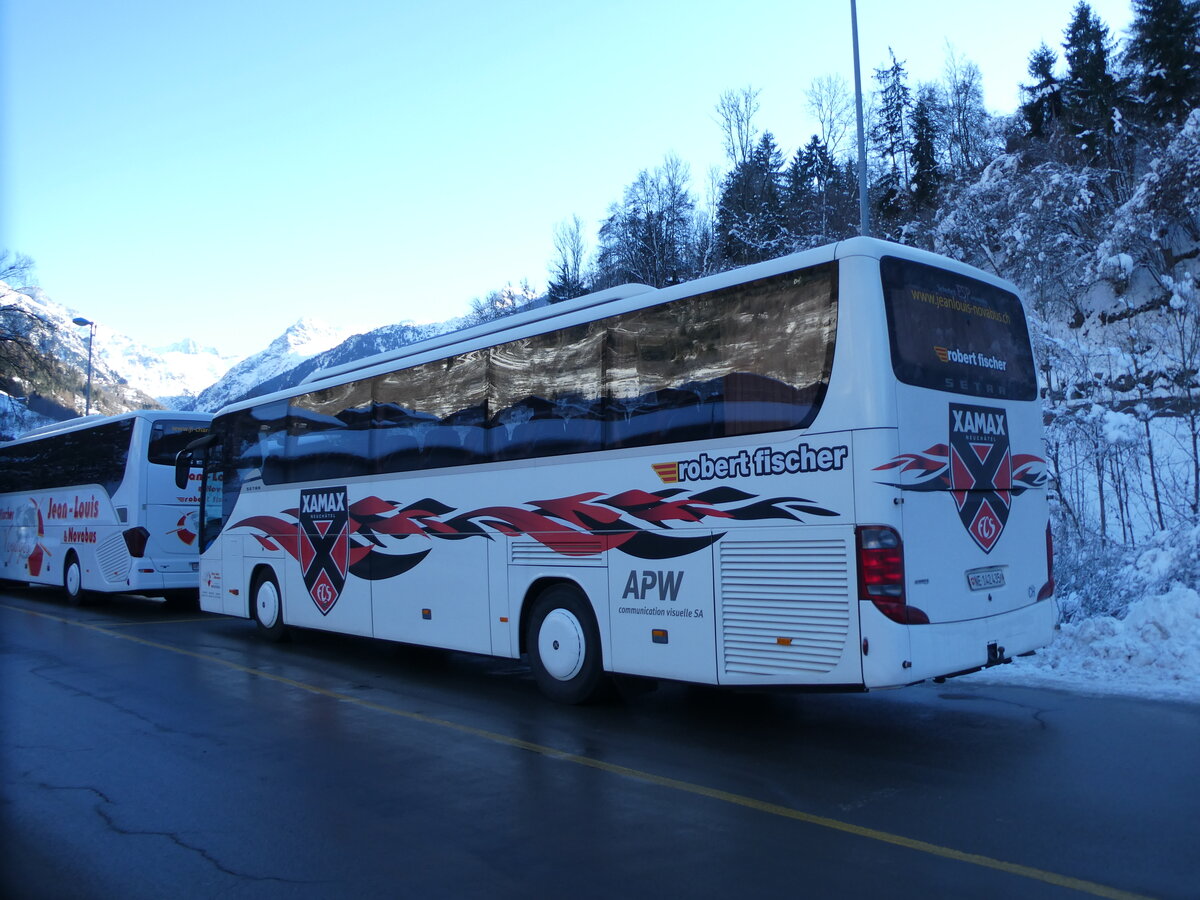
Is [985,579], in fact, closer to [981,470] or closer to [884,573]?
[981,470]

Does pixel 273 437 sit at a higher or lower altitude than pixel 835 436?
higher

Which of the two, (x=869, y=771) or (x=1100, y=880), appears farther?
(x=869, y=771)

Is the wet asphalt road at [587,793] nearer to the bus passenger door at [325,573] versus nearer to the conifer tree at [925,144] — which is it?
the bus passenger door at [325,573]

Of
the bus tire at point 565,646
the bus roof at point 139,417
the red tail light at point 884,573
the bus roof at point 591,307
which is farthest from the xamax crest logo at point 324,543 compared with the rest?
the red tail light at point 884,573

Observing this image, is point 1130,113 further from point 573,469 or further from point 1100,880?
point 1100,880

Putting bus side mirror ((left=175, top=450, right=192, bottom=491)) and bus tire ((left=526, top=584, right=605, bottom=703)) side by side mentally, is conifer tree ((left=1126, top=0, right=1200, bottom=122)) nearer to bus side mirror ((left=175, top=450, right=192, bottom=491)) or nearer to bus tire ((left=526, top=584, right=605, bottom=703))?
bus side mirror ((left=175, top=450, right=192, bottom=491))

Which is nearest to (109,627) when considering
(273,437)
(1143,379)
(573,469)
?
(273,437)

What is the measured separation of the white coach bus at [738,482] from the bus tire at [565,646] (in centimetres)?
2

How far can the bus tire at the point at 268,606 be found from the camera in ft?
42.8

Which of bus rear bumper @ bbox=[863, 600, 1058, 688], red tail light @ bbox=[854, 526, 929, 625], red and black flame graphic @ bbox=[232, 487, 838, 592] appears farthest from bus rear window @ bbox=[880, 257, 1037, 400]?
bus rear bumper @ bbox=[863, 600, 1058, 688]

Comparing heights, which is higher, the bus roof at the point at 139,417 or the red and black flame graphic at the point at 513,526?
the bus roof at the point at 139,417

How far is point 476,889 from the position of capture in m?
4.47

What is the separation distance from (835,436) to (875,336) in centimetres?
73

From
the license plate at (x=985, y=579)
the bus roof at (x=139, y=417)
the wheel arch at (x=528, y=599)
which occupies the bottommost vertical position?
the wheel arch at (x=528, y=599)
